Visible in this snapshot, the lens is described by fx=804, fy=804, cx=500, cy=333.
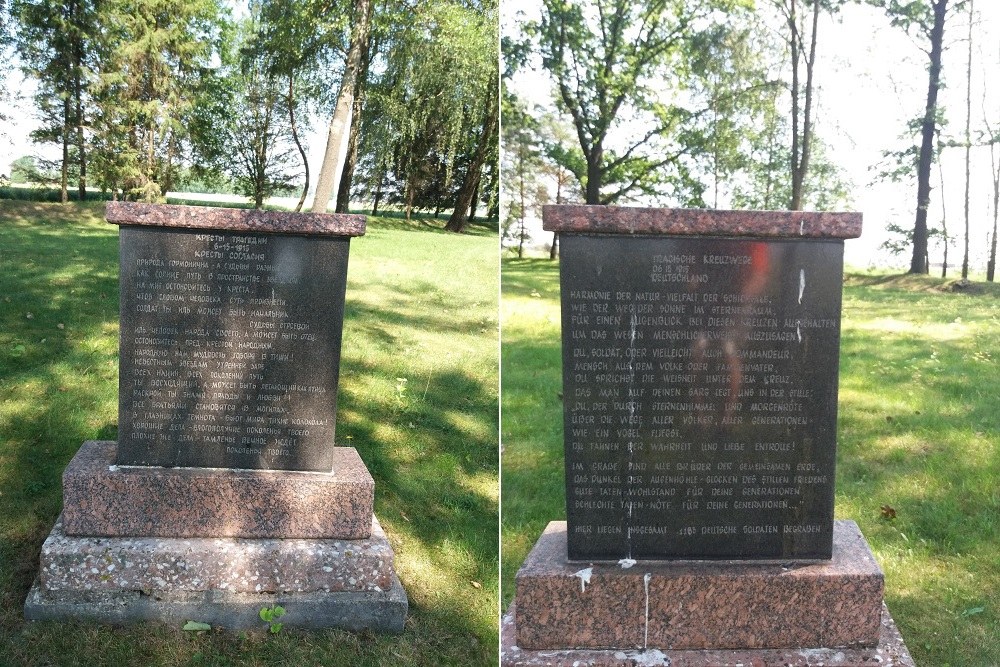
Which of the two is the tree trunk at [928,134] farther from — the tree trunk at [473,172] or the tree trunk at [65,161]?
the tree trunk at [65,161]

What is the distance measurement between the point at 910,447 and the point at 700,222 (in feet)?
13.0

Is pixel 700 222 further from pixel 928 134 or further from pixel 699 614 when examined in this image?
pixel 928 134

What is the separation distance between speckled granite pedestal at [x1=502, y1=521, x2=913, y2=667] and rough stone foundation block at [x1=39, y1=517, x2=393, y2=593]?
1.06m

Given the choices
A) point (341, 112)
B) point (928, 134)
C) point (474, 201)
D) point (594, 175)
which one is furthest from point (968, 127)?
point (474, 201)

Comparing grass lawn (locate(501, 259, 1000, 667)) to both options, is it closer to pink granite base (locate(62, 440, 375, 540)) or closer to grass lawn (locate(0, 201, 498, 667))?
grass lawn (locate(0, 201, 498, 667))

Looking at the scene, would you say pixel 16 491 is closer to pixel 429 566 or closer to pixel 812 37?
pixel 429 566

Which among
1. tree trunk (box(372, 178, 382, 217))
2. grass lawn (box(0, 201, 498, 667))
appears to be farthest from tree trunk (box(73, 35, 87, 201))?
tree trunk (box(372, 178, 382, 217))

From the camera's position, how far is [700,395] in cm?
366

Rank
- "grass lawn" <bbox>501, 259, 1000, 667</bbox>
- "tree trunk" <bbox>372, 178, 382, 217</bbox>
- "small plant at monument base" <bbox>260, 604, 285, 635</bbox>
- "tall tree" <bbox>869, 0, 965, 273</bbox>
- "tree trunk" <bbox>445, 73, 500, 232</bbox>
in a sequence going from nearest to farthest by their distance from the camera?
"small plant at monument base" <bbox>260, 604, 285, 635</bbox>
"grass lawn" <bbox>501, 259, 1000, 667</bbox>
"tall tree" <bbox>869, 0, 965, 273</bbox>
"tree trunk" <bbox>445, 73, 500, 232</bbox>
"tree trunk" <bbox>372, 178, 382, 217</bbox>

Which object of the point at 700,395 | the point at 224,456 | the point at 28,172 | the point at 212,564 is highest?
the point at 28,172

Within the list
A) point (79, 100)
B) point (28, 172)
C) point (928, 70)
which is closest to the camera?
point (928, 70)

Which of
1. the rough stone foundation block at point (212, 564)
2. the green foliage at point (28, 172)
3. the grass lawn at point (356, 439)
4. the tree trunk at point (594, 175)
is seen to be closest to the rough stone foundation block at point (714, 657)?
the grass lawn at point (356, 439)

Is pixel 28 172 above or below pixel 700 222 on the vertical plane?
above

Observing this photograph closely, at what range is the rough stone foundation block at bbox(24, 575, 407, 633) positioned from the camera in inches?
158
